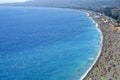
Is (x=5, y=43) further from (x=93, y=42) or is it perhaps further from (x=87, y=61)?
(x=87, y=61)

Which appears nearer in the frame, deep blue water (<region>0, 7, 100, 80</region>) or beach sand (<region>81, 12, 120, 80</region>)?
beach sand (<region>81, 12, 120, 80</region>)

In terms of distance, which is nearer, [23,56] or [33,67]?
[33,67]

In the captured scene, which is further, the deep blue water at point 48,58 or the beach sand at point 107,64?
the deep blue water at point 48,58

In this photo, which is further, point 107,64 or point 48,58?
point 48,58

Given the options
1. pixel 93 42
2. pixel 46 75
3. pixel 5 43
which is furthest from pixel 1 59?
pixel 93 42

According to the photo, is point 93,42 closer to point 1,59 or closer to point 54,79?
point 1,59

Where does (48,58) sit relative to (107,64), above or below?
below

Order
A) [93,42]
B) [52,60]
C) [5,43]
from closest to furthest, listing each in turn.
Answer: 1. [52,60]
2. [93,42]
3. [5,43]

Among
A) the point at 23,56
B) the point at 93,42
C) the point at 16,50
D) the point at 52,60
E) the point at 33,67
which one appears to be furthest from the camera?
the point at 93,42

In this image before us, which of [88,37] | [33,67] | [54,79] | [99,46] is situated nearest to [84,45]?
[99,46]
